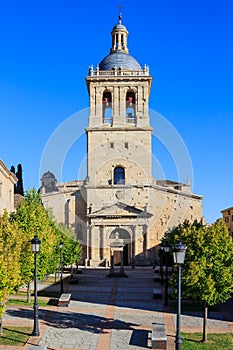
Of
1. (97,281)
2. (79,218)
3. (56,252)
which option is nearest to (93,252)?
(79,218)

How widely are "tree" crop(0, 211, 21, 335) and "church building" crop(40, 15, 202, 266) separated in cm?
2990

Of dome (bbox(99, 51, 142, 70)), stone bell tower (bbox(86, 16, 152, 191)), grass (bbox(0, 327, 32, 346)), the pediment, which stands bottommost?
grass (bbox(0, 327, 32, 346))

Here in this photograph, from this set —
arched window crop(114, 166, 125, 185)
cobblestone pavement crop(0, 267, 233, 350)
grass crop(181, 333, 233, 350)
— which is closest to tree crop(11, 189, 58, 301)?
cobblestone pavement crop(0, 267, 233, 350)

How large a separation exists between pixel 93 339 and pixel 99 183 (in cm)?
3378

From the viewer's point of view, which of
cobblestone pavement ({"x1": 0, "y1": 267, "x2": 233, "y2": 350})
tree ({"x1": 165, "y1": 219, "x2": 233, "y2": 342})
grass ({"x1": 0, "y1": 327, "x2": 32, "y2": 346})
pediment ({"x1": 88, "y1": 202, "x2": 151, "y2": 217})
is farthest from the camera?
pediment ({"x1": 88, "y1": 202, "x2": 151, "y2": 217})

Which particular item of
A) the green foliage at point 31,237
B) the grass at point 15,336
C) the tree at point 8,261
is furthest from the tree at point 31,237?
the grass at point 15,336

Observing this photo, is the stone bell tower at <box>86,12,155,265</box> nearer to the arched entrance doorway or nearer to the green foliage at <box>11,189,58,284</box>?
the arched entrance doorway

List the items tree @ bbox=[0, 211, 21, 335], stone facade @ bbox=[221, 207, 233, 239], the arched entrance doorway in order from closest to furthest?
tree @ bbox=[0, 211, 21, 335]
the arched entrance doorway
stone facade @ bbox=[221, 207, 233, 239]

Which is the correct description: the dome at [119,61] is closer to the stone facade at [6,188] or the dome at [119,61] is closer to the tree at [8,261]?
the stone facade at [6,188]

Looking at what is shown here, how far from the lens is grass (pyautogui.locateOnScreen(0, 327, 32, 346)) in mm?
15663

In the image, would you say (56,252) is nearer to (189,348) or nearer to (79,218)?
(189,348)

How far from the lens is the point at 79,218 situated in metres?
50.6

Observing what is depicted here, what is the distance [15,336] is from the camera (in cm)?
1645

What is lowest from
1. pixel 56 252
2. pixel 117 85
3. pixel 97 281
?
pixel 97 281
